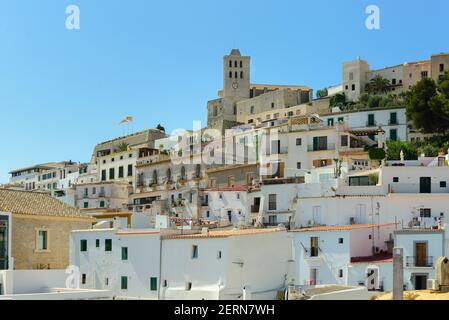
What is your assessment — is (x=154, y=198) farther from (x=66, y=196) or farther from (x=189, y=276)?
(x=189, y=276)

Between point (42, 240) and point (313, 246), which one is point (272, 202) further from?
point (42, 240)

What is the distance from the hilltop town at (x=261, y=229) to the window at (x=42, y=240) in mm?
62

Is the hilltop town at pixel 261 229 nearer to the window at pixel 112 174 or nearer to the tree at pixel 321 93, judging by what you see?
the window at pixel 112 174

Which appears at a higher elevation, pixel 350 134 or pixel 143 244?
pixel 350 134

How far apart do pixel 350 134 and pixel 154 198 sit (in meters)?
15.0

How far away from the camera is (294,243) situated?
37031mm

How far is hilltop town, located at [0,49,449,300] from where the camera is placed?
33531 millimetres

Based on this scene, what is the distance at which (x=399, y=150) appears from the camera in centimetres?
5684

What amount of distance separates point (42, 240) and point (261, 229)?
426 inches

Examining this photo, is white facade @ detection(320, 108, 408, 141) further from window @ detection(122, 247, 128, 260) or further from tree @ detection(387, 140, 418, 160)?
window @ detection(122, 247, 128, 260)

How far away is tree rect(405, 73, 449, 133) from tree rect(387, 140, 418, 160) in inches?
129

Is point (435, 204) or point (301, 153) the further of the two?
point (301, 153)
